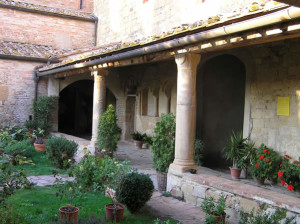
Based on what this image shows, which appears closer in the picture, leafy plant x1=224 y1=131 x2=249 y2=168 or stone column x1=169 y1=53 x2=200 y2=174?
stone column x1=169 y1=53 x2=200 y2=174

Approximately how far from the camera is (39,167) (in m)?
8.52

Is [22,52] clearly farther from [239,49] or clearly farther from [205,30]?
[205,30]

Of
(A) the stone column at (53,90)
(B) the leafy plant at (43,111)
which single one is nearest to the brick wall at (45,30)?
(A) the stone column at (53,90)

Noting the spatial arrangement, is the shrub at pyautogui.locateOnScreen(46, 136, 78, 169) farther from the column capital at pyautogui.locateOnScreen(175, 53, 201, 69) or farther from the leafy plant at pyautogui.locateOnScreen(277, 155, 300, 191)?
the leafy plant at pyautogui.locateOnScreen(277, 155, 300, 191)

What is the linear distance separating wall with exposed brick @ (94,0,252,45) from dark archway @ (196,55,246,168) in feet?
5.14

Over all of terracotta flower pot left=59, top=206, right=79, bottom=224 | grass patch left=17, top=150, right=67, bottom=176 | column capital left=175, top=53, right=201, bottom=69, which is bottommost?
grass patch left=17, top=150, right=67, bottom=176

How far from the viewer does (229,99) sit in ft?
32.9

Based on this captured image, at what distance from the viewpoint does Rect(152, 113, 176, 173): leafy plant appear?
6.31 metres

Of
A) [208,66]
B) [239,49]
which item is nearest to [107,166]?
[239,49]

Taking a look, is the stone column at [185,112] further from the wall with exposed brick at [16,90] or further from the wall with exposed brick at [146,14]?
the wall with exposed brick at [16,90]

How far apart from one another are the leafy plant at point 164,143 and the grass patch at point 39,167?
2.67m

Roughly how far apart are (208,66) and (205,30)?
449 centimetres

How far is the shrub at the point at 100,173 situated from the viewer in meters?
5.06

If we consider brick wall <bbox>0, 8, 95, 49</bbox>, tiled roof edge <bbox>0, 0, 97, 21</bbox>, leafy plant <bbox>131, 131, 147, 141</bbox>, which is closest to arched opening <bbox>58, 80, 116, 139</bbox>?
brick wall <bbox>0, 8, 95, 49</bbox>
